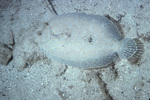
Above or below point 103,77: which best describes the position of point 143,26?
above

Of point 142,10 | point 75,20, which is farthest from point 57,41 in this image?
point 142,10

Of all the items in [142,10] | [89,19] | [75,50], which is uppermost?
[142,10]

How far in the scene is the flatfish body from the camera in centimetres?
261

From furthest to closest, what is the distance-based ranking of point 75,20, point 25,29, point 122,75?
point 25,29, point 122,75, point 75,20

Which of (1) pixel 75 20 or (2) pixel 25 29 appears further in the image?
(2) pixel 25 29

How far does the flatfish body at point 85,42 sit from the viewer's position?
103 inches

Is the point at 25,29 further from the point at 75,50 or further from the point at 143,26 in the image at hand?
the point at 143,26

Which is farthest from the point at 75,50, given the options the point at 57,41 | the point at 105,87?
the point at 105,87

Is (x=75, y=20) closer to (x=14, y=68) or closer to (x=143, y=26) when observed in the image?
(x=143, y=26)

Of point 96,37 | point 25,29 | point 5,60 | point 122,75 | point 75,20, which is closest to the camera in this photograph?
point 96,37

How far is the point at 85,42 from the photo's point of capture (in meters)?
2.60

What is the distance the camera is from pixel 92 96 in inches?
118

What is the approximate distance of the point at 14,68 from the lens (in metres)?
3.57

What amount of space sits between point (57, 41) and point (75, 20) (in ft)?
2.39
